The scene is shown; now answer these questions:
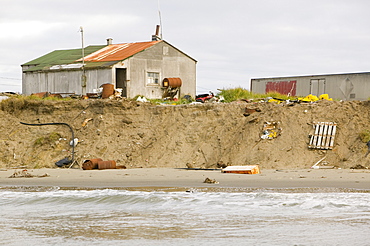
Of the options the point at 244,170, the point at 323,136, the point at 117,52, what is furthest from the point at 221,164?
the point at 117,52

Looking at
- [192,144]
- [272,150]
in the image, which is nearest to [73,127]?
[192,144]

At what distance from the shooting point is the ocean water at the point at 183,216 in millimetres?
9641

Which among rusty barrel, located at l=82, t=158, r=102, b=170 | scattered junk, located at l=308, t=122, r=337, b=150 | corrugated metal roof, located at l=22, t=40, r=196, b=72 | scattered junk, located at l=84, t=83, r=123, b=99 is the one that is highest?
corrugated metal roof, located at l=22, t=40, r=196, b=72

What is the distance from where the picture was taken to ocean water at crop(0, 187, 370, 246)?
31.6 ft

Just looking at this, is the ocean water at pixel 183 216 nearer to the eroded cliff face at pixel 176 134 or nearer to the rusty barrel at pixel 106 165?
the rusty barrel at pixel 106 165

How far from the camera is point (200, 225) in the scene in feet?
35.2

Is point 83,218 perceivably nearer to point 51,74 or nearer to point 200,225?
point 200,225

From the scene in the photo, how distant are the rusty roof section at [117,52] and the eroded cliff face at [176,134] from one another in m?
7.93

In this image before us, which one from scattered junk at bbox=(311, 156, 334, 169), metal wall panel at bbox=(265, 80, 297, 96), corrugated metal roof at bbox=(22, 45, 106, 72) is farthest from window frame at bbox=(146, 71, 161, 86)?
scattered junk at bbox=(311, 156, 334, 169)

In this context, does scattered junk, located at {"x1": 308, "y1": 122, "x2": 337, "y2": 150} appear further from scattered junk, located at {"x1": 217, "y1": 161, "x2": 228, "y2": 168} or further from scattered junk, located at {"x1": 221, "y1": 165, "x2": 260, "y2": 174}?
scattered junk, located at {"x1": 221, "y1": 165, "x2": 260, "y2": 174}

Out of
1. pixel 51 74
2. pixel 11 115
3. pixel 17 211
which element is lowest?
pixel 17 211

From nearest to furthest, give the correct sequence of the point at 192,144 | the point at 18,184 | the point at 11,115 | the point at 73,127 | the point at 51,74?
the point at 18,184, the point at 192,144, the point at 73,127, the point at 11,115, the point at 51,74

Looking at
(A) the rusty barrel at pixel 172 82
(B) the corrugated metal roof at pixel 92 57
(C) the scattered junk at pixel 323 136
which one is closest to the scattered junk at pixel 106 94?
(B) the corrugated metal roof at pixel 92 57

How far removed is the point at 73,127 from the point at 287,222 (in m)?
14.9
